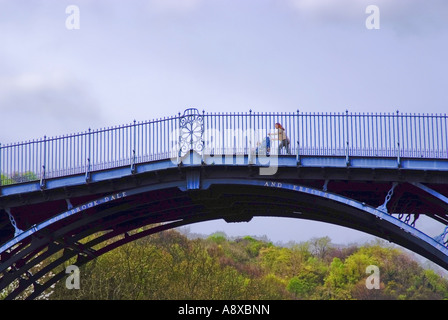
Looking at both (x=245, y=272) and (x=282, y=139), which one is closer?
(x=282, y=139)

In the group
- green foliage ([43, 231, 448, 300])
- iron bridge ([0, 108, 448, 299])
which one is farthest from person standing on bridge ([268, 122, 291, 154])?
green foliage ([43, 231, 448, 300])

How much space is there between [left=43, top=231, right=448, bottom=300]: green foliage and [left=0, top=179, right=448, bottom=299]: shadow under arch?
23.6 metres

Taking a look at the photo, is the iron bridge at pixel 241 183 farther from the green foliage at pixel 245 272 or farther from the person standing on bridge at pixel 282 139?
the green foliage at pixel 245 272

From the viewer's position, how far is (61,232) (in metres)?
39.7

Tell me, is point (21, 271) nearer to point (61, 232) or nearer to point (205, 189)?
point (61, 232)

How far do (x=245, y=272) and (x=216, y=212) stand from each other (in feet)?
232

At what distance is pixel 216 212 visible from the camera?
42.7 meters

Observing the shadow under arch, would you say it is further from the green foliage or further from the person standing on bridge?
the green foliage

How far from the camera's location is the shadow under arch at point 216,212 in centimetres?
3403

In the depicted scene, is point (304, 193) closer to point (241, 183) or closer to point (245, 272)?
point (241, 183)

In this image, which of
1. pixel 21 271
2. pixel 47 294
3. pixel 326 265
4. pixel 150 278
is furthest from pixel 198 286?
pixel 326 265

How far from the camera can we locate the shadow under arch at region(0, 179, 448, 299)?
34031 millimetres

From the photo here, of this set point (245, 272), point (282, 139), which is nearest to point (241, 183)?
point (282, 139)
